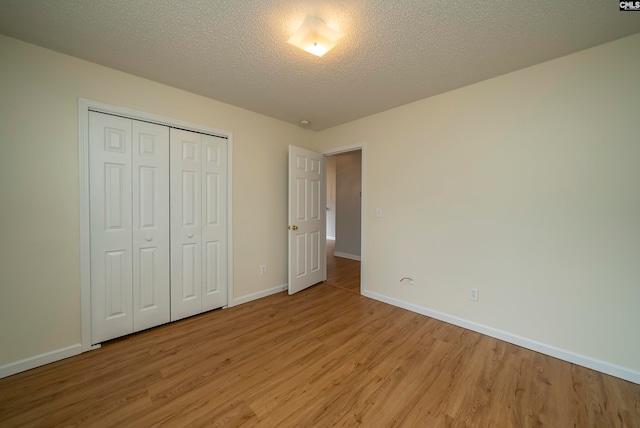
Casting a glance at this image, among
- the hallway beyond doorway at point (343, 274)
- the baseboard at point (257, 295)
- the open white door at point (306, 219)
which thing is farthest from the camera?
the hallway beyond doorway at point (343, 274)

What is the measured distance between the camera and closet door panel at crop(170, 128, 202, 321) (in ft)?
8.08

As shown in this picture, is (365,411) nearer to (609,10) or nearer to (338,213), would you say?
(609,10)

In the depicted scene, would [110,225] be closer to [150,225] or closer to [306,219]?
[150,225]

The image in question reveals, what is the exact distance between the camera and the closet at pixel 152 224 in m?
2.07

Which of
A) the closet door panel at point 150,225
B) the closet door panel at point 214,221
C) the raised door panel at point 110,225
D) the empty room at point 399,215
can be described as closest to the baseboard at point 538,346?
the empty room at point 399,215

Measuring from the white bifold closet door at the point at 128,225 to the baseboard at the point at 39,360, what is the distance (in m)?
0.13

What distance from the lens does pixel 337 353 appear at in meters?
1.98

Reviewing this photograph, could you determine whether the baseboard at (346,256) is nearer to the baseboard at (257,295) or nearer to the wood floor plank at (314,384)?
the baseboard at (257,295)

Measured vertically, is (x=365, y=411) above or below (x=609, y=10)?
below

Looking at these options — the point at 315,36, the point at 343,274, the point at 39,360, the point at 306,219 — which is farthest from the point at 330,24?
the point at 343,274

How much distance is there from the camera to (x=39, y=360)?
181 centimetres

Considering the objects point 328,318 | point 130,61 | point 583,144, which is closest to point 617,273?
point 583,144

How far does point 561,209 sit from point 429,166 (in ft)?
3.77

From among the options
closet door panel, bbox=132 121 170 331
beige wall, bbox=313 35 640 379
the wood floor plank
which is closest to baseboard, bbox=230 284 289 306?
the wood floor plank
